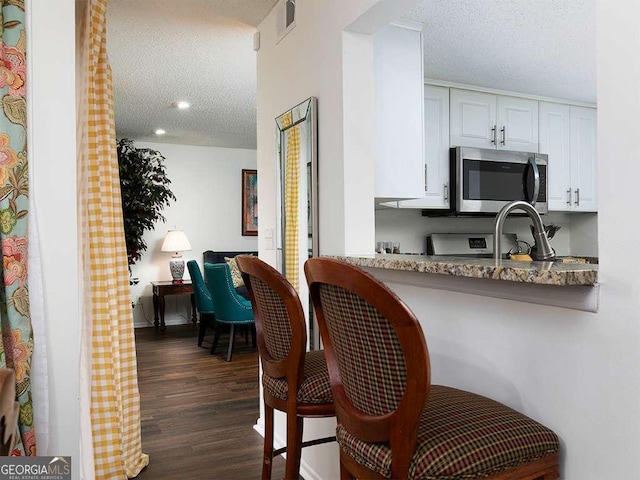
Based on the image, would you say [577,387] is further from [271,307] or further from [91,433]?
[91,433]

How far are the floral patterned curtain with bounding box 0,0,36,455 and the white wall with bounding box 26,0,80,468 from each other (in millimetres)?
36

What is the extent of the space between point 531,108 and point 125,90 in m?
3.46

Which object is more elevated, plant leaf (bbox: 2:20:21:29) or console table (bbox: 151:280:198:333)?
plant leaf (bbox: 2:20:21:29)

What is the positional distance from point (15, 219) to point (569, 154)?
4127mm

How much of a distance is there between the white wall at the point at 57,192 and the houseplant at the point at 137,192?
433 centimetres

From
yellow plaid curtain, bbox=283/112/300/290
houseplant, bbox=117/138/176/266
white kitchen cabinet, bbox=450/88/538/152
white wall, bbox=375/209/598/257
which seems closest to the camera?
yellow plaid curtain, bbox=283/112/300/290

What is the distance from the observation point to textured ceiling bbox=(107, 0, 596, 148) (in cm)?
261

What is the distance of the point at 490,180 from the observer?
3.78 m

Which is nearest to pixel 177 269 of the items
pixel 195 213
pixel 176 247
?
pixel 176 247

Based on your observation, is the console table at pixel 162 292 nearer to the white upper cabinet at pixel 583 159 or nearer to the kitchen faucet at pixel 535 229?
the white upper cabinet at pixel 583 159

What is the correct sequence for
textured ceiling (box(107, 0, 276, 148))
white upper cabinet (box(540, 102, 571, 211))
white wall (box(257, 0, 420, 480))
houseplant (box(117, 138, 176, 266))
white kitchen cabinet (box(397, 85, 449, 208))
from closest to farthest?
1. white wall (box(257, 0, 420, 480))
2. textured ceiling (box(107, 0, 276, 148))
3. white kitchen cabinet (box(397, 85, 449, 208))
4. white upper cabinet (box(540, 102, 571, 211))
5. houseplant (box(117, 138, 176, 266))

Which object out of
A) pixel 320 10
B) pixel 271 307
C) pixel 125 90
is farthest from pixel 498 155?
pixel 125 90

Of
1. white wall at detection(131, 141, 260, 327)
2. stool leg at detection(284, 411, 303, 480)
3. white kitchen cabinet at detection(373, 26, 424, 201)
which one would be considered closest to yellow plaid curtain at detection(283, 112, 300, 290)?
white kitchen cabinet at detection(373, 26, 424, 201)

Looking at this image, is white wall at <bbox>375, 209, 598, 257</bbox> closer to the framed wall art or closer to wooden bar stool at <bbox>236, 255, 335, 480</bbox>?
wooden bar stool at <bbox>236, 255, 335, 480</bbox>
